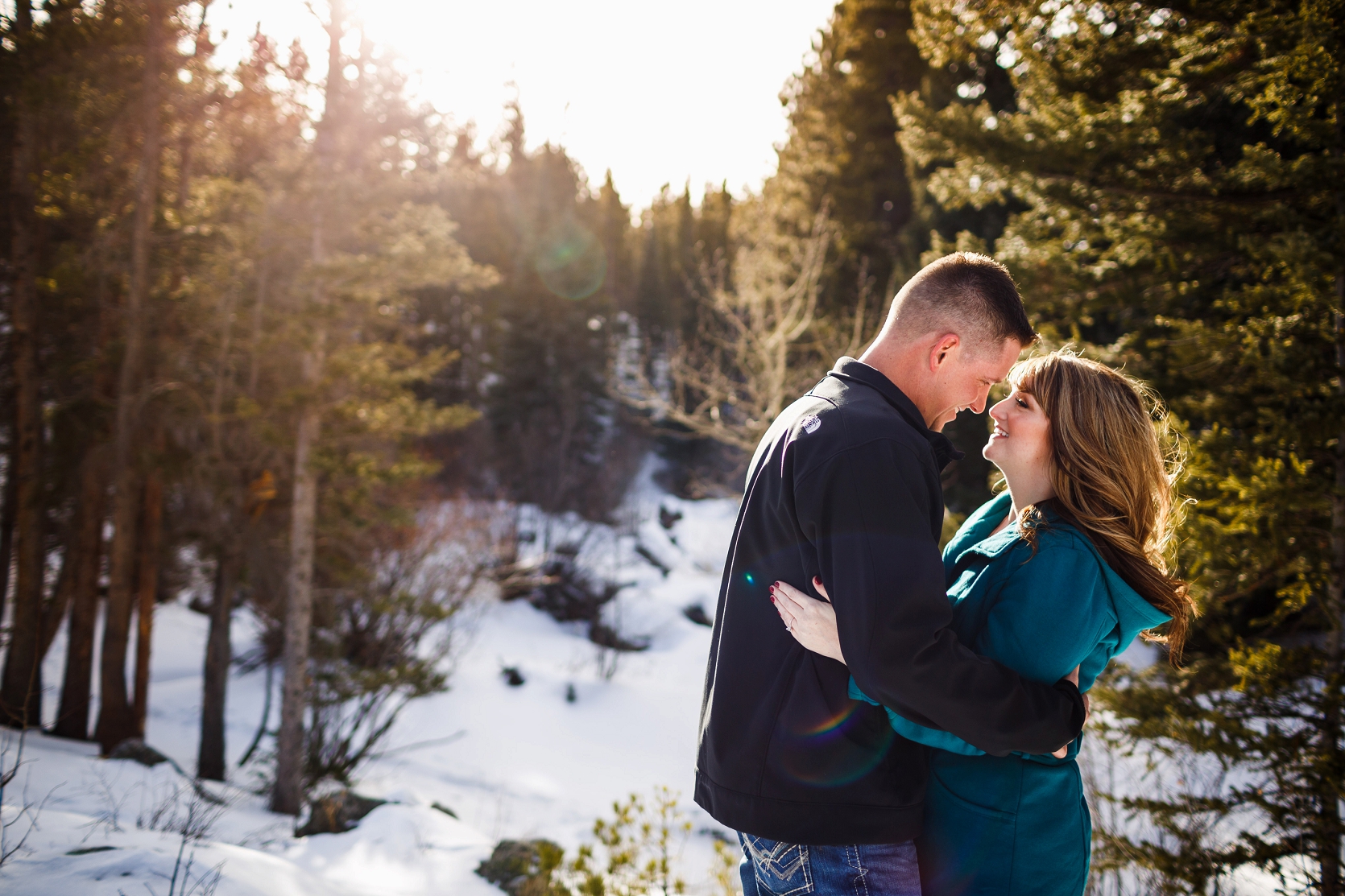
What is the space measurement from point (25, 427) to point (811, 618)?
47.1 feet

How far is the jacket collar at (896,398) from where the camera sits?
1.89 meters

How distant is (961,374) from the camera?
2.01 m

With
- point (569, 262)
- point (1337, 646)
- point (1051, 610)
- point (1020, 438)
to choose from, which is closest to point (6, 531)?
point (1020, 438)

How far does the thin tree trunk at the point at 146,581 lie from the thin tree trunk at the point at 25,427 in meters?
1.42

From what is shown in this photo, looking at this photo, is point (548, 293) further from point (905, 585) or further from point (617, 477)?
point (905, 585)

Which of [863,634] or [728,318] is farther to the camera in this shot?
[728,318]

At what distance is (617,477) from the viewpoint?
26422 mm

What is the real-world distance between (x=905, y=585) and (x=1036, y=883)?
35.5 inches

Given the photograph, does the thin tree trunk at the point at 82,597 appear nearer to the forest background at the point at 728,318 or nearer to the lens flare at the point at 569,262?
the forest background at the point at 728,318

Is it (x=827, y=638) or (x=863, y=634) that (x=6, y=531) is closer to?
Answer: (x=827, y=638)

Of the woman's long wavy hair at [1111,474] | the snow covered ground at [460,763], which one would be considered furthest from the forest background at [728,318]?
the woman's long wavy hair at [1111,474]

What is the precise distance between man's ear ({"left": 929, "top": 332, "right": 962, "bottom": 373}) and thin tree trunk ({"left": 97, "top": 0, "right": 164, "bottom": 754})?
1243 centimetres

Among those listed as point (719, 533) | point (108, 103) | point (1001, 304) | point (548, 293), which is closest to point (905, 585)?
point (1001, 304)

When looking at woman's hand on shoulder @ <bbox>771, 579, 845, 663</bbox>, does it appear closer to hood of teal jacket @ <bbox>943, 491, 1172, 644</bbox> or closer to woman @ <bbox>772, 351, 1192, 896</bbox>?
woman @ <bbox>772, 351, 1192, 896</bbox>
